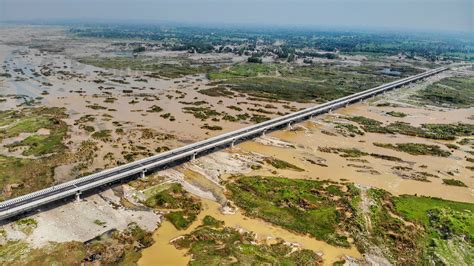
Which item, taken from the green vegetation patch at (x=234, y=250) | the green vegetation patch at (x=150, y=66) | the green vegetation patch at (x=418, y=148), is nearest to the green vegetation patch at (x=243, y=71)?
the green vegetation patch at (x=150, y=66)

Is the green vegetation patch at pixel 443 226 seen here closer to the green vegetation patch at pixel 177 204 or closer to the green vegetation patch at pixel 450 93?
the green vegetation patch at pixel 177 204

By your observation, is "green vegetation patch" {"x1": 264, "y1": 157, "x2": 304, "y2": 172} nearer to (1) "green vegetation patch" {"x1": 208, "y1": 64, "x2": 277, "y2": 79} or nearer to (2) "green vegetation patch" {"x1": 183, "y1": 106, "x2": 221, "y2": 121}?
(2) "green vegetation patch" {"x1": 183, "y1": 106, "x2": 221, "y2": 121}

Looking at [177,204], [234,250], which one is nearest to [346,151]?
[177,204]

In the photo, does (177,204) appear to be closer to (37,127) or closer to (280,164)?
(280,164)

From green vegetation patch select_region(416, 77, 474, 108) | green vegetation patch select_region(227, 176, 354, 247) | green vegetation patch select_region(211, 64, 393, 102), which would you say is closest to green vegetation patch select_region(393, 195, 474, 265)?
green vegetation patch select_region(227, 176, 354, 247)

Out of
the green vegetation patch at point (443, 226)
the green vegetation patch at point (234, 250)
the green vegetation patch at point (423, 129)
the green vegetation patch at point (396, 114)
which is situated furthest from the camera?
the green vegetation patch at point (396, 114)

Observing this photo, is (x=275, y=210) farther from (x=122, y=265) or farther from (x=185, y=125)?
(x=185, y=125)
